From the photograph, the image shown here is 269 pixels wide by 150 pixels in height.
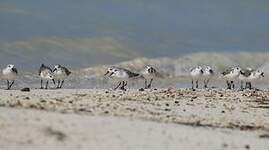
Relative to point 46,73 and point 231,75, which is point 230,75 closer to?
point 231,75

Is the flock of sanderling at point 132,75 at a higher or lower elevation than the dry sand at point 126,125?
higher

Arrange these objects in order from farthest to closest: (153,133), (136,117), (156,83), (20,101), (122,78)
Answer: (156,83), (122,78), (20,101), (136,117), (153,133)

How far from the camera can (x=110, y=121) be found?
21.8m

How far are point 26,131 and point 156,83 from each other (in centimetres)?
4144

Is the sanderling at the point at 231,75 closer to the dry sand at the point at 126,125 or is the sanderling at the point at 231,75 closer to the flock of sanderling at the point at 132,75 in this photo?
the flock of sanderling at the point at 132,75

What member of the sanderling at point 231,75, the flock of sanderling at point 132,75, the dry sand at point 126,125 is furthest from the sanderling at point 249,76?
the dry sand at point 126,125

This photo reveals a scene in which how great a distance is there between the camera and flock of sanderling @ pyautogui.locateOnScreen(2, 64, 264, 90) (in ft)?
A: 141

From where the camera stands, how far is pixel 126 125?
70.1 ft

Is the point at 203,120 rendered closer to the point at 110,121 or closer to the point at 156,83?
the point at 110,121

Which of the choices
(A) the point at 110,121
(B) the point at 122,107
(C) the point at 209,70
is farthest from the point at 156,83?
(A) the point at 110,121

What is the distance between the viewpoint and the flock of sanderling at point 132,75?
43.0 metres

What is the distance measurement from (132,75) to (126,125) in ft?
76.3

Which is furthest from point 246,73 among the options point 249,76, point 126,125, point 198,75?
point 126,125

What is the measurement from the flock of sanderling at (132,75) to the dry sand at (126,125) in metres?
12.0
